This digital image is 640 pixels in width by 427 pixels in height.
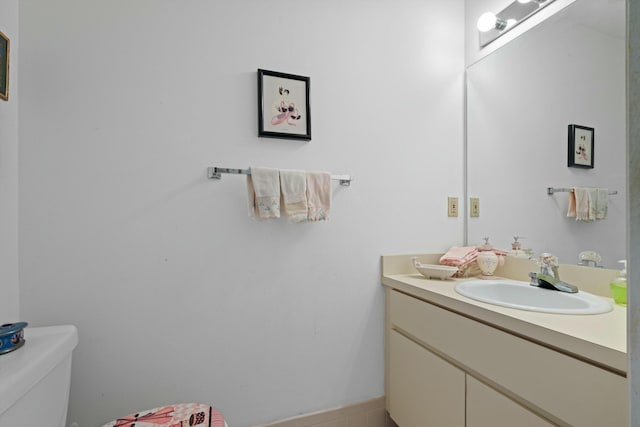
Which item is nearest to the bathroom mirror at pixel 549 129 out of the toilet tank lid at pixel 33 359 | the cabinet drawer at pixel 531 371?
the cabinet drawer at pixel 531 371

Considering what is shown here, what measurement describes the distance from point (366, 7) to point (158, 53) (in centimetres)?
97

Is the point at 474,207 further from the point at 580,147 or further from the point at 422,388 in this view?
the point at 422,388

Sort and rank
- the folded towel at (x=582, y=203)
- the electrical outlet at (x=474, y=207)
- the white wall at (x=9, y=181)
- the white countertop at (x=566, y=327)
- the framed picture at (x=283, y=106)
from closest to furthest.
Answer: the white countertop at (x=566, y=327)
the white wall at (x=9, y=181)
the folded towel at (x=582, y=203)
the framed picture at (x=283, y=106)
the electrical outlet at (x=474, y=207)

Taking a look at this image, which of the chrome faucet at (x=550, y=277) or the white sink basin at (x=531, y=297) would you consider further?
the chrome faucet at (x=550, y=277)

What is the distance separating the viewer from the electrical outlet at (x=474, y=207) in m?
1.63

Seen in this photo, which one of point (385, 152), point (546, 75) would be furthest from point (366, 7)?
point (546, 75)

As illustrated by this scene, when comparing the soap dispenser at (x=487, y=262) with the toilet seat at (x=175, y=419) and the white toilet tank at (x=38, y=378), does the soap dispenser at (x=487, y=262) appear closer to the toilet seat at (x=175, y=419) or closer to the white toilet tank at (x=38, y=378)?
the toilet seat at (x=175, y=419)

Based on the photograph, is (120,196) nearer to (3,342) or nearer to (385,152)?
(3,342)

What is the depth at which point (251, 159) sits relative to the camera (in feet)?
4.19

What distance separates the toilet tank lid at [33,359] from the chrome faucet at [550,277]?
1628 millimetres

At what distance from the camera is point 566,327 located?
766 mm

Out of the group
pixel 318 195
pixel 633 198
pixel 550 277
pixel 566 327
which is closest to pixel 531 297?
pixel 550 277

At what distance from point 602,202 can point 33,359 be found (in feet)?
6.03

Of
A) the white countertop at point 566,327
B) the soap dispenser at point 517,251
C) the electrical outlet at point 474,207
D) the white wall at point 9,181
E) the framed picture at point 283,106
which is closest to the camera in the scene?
the white countertop at point 566,327
